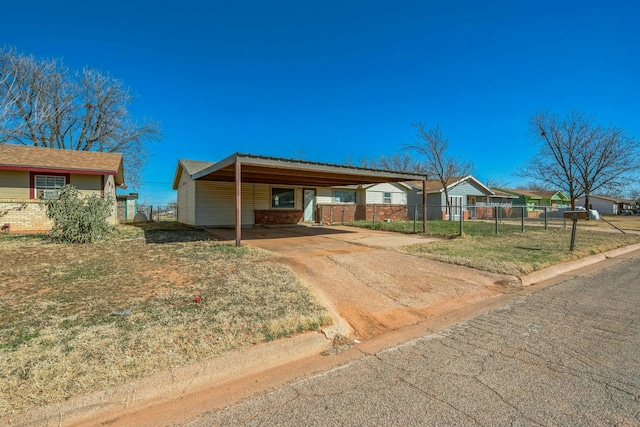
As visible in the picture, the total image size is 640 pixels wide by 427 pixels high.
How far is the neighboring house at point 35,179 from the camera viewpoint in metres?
12.5

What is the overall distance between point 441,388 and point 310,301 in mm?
2111

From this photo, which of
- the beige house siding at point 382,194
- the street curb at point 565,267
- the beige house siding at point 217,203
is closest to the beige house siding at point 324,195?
the beige house siding at point 382,194

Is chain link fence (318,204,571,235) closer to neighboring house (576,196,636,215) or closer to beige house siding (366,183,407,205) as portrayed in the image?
beige house siding (366,183,407,205)

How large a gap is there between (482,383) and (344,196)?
60.5 ft

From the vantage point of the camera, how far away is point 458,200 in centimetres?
2811

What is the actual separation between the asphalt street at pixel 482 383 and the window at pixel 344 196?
1656 cm

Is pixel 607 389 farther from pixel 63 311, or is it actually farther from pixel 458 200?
pixel 458 200

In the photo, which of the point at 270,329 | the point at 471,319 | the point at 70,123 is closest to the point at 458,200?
the point at 471,319

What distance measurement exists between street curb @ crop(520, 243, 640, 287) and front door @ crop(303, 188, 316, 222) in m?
13.0

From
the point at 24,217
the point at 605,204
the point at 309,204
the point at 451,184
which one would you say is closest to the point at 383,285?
the point at 309,204

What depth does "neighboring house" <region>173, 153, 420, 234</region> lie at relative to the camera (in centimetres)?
1378

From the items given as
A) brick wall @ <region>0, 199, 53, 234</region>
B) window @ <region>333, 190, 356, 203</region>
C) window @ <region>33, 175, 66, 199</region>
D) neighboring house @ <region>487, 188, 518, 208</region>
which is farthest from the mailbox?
neighboring house @ <region>487, 188, 518, 208</region>

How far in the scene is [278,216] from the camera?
17188 millimetres

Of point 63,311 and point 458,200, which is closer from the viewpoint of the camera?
point 63,311
